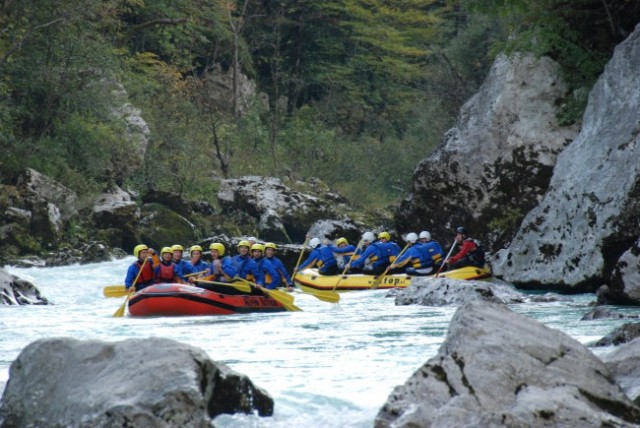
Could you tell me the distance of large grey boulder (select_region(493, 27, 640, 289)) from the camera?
53.3 feet

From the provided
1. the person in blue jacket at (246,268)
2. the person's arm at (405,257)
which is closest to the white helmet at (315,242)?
the person's arm at (405,257)

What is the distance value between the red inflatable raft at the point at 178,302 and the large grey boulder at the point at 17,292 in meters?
2.84

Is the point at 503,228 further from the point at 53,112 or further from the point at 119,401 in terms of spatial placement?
the point at 119,401

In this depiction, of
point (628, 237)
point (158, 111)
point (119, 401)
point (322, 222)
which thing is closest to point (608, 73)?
point (628, 237)

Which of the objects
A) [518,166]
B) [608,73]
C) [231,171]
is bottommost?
[231,171]

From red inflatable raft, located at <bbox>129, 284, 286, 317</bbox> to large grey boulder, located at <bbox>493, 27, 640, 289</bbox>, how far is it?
218 inches

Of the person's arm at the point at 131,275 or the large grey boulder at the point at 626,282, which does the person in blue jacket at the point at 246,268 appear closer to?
the person's arm at the point at 131,275

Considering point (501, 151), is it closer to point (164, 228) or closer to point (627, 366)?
point (164, 228)

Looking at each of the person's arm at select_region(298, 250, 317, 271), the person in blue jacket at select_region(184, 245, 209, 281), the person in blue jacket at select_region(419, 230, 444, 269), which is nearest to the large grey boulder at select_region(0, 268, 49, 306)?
the person in blue jacket at select_region(184, 245, 209, 281)

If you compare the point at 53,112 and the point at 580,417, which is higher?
the point at 580,417

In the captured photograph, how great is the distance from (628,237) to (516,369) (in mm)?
9967

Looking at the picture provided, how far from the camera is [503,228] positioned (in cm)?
2286

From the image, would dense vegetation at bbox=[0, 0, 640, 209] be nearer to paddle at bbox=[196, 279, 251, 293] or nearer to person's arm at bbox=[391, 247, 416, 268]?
person's arm at bbox=[391, 247, 416, 268]

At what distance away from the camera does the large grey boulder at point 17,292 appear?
1688 cm
